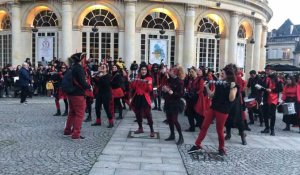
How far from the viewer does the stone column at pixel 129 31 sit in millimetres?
21812

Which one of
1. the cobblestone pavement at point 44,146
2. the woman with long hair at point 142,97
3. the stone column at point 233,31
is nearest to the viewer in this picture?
the cobblestone pavement at point 44,146

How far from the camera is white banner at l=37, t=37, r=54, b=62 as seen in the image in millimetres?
23000

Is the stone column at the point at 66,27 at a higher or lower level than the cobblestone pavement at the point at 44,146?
higher

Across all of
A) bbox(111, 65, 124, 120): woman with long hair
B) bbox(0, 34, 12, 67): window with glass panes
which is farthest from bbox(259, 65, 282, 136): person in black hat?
bbox(0, 34, 12, 67): window with glass panes

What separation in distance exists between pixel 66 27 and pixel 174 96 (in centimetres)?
1520

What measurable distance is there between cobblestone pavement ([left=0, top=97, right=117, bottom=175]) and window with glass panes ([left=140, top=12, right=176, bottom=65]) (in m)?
12.9

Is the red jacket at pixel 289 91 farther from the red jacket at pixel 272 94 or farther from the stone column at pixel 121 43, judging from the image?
the stone column at pixel 121 43

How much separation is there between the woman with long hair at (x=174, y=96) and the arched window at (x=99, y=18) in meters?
15.3

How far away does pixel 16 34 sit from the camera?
22.8m

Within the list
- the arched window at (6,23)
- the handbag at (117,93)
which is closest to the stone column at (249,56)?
the arched window at (6,23)

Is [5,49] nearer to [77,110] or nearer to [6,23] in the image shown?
[6,23]

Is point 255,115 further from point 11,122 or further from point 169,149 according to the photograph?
point 11,122

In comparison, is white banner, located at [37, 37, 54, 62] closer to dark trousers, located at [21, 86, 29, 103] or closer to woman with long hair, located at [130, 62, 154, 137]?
dark trousers, located at [21, 86, 29, 103]

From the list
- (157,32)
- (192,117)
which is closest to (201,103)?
(192,117)
